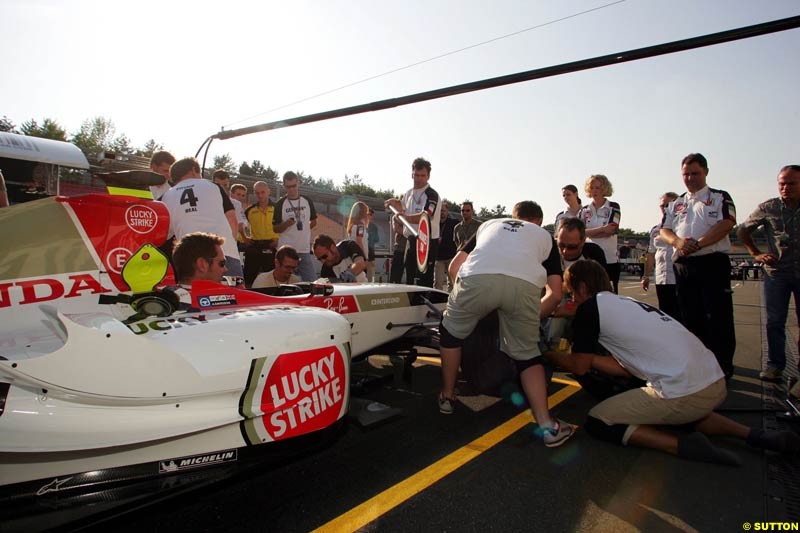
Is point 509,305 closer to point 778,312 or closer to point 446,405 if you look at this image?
point 446,405

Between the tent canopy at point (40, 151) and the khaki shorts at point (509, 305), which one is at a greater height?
the tent canopy at point (40, 151)

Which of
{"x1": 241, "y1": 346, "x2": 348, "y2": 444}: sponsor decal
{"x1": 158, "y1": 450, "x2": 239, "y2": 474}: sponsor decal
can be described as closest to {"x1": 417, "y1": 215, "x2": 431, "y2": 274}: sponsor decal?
{"x1": 241, "y1": 346, "x2": 348, "y2": 444}: sponsor decal

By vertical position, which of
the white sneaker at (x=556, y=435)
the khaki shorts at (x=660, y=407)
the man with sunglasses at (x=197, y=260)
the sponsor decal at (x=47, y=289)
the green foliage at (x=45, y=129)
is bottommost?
the white sneaker at (x=556, y=435)

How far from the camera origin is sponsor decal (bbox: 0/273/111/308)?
5.89 ft

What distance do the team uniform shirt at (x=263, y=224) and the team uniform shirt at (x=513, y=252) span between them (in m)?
3.69

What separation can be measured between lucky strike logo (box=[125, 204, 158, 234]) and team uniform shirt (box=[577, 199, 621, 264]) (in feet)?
13.7

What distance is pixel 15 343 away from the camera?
154 cm

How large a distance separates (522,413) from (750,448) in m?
1.24

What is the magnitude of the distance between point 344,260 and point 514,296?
2.61 m

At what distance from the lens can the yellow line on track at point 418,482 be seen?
1811 millimetres

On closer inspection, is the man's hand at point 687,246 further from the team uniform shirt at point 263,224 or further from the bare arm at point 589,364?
the team uniform shirt at point 263,224

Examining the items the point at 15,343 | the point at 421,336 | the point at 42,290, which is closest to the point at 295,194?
the point at 421,336

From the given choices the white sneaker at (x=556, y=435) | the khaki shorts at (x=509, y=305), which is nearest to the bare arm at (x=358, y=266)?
the khaki shorts at (x=509, y=305)

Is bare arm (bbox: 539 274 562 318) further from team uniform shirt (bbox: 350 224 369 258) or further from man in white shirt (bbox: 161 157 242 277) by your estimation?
team uniform shirt (bbox: 350 224 369 258)
